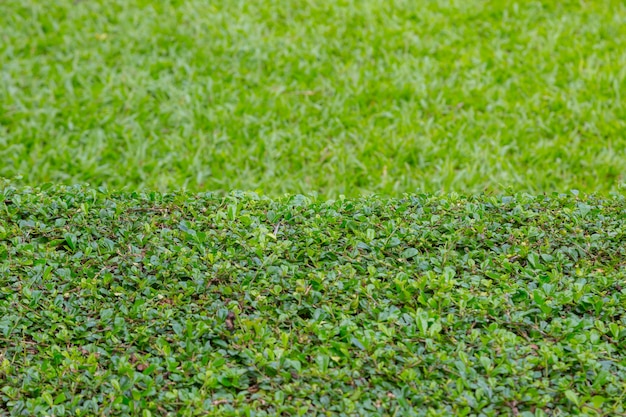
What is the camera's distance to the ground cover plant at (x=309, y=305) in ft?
6.34

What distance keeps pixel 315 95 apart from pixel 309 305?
9.37ft

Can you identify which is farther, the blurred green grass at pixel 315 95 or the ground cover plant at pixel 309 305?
the blurred green grass at pixel 315 95

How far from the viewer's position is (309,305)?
7.30 ft

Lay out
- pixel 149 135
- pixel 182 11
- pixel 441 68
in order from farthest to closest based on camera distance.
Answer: pixel 182 11
pixel 441 68
pixel 149 135

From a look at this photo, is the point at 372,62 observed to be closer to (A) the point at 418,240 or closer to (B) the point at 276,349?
(A) the point at 418,240

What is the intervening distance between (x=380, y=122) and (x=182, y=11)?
7.23 ft

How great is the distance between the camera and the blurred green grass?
4.24 metres

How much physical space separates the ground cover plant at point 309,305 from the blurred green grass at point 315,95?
4.69ft

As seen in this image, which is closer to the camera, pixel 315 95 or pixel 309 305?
pixel 309 305

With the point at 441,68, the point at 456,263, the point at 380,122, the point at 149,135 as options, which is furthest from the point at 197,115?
the point at 456,263

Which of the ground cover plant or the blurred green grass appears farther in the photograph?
the blurred green grass

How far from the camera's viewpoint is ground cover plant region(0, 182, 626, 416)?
1.93m

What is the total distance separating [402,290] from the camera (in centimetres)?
226

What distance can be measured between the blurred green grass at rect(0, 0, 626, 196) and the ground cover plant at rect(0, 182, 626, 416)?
143 cm
